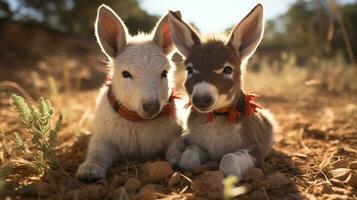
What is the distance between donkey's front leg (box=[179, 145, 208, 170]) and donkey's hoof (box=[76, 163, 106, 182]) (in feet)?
2.45

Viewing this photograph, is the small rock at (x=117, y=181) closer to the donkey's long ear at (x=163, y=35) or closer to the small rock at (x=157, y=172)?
the small rock at (x=157, y=172)

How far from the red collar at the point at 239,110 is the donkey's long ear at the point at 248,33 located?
448 millimetres

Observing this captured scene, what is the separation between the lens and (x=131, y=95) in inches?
169

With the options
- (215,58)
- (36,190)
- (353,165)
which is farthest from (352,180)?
(36,190)

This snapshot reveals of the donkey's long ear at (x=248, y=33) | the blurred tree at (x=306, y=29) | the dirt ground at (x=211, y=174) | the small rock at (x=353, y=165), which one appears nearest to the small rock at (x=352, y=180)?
the dirt ground at (x=211, y=174)

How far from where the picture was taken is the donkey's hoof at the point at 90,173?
380 cm

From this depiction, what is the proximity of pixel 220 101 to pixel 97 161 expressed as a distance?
4.22 feet

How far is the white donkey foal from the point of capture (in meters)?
4.29

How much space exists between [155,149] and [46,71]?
935 cm

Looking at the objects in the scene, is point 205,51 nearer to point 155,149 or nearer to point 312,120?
point 155,149

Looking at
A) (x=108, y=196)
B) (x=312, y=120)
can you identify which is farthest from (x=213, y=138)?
(x=312, y=120)

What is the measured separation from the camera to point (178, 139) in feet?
14.8

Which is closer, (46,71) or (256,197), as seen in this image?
(256,197)

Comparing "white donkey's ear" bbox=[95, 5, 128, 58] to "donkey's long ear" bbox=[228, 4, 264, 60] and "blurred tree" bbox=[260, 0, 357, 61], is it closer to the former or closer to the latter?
"donkey's long ear" bbox=[228, 4, 264, 60]
